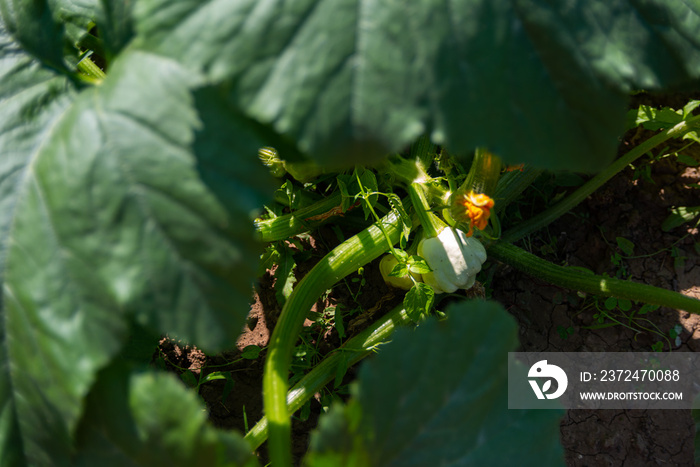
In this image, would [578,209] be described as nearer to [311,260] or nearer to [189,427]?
[311,260]

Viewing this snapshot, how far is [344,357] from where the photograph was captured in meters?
2.02

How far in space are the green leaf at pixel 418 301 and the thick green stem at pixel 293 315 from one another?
219mm

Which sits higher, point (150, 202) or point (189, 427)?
point (150, 202)

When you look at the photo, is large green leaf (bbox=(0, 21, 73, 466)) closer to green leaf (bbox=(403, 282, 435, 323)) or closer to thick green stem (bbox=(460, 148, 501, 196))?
green leaf (bbox=(403, 282, 435, 323))

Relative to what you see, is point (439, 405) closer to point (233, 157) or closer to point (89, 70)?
point (233, 157)

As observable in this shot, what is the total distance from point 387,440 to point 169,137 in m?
0.78

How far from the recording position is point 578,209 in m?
2.65

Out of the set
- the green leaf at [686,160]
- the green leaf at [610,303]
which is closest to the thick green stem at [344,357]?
the green leaf at [610,303]

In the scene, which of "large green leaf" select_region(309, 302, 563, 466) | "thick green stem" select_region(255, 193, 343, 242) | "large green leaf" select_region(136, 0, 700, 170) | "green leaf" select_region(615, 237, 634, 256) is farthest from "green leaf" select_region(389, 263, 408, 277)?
"green leaf" select_region(615, 237, 634, 256)

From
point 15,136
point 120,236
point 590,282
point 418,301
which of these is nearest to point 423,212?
point 418,301

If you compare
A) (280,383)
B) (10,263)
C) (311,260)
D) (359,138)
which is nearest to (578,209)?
(311,260)

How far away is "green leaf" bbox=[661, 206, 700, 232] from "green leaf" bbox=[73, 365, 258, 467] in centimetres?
222

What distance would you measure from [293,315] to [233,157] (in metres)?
0.82

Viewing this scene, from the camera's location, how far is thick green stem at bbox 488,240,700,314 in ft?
6.55
